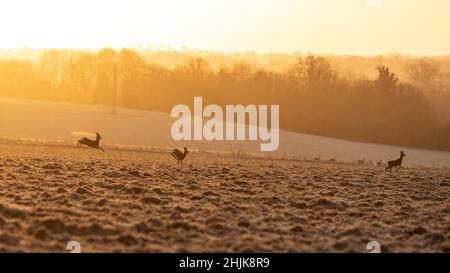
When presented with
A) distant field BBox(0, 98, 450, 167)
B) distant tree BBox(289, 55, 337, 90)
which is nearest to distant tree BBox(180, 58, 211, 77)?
distant tree BBox(289, 55, 337, 90)

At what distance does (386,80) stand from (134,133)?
45258 millimetres

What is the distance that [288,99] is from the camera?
91.9 meters

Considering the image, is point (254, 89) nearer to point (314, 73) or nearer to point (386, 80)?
point (314, 73)

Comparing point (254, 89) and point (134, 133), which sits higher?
point (254, 89)

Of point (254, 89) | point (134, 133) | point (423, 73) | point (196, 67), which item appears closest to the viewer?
point (134, 133)

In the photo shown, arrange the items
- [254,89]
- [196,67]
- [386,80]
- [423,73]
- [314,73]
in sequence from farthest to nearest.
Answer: [423,73] → [196,67] → [254,89] → [314,73] → [386,80]

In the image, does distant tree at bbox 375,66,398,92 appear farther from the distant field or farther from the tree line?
the distant field

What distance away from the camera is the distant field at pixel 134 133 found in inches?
2072

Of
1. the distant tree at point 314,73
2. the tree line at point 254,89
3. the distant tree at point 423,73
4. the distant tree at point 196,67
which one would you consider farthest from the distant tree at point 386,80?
the distant tree at point 196,67

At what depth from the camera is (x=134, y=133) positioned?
61500 millimetres

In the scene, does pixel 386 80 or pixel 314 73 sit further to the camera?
pixel 314 73

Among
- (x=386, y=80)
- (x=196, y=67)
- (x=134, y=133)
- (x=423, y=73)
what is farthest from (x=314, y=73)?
(x=134, y=133)
